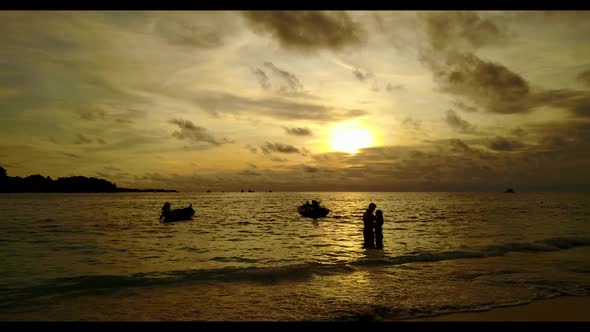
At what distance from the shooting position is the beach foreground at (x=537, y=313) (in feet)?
35.0

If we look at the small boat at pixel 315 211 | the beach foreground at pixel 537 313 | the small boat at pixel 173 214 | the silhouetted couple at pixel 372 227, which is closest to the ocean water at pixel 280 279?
the beach foreground at pixel 537 313

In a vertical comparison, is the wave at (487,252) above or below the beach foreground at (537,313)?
below

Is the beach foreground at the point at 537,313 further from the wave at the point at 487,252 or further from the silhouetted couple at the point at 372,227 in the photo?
the silhouetted couple at the point at 372,227

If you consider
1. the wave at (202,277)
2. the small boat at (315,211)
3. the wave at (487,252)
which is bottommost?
the wave at (487,252)

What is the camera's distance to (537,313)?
11211 millimetres

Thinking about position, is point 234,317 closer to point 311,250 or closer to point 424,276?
point 424,276

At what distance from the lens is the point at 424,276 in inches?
655

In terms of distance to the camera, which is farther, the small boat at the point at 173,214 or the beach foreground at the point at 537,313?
the small boat at the point at 173,214

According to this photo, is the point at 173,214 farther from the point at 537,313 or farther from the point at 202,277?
the point at 537,313

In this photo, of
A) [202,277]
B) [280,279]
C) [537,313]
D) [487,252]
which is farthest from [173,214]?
[537,313]

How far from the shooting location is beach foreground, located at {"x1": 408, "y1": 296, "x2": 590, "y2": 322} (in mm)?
10659

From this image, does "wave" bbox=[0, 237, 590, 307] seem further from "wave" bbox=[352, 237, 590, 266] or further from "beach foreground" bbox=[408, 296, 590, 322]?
"beach foreground" bbox=[408, 296, 590, 322]

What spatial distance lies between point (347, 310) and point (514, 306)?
16.3 ft

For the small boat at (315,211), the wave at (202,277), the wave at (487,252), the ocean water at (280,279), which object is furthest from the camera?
the small boat at (315,211)
